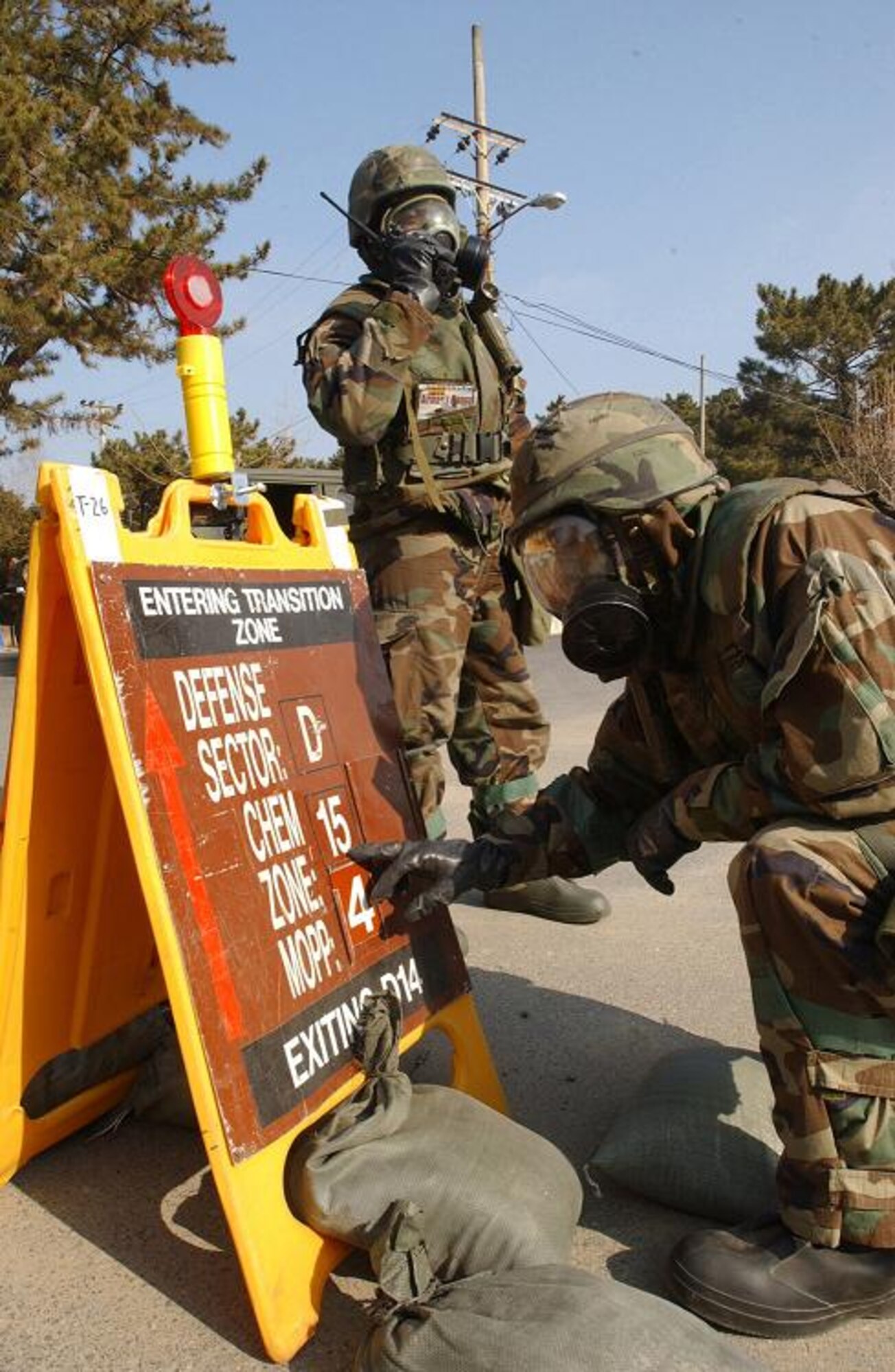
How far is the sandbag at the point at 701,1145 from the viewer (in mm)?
1938

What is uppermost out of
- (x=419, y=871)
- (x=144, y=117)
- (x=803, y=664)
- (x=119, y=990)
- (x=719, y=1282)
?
(x=144, y=117)

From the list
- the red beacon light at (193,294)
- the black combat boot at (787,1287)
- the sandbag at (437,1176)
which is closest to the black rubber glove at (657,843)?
the sandbag at (437,1176)

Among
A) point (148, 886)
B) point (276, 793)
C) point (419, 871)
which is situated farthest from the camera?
point (419, 871)

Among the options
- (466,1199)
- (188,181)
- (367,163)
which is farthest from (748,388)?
(466,1199)

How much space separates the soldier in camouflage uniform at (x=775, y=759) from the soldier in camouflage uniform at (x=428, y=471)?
45.3 inches

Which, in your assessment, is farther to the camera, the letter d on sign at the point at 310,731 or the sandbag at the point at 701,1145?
the letter d on sign at the point at 310,731

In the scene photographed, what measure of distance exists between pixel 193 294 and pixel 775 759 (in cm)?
132

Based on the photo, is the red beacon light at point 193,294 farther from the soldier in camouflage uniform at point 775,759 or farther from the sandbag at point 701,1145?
the sandbag at point 701,1145

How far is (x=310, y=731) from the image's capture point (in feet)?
6.86

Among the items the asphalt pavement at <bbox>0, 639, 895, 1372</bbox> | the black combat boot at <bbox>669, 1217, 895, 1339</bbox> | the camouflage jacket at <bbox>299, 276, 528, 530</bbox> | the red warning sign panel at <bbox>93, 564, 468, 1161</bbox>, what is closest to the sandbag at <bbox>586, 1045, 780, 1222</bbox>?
the asphalt pavement at <bbox>0, 639, 895, 1372</bbox>

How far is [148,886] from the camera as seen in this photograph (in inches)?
63.6

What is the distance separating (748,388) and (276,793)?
37.6 m

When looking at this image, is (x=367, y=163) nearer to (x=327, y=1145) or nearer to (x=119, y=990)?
(x=119, y=990)

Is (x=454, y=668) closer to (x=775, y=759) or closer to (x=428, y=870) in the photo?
(x=428, y=870)
